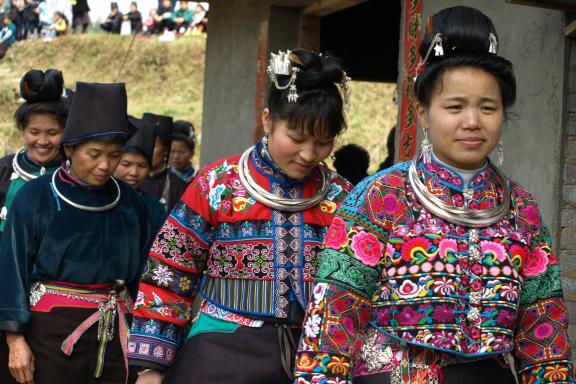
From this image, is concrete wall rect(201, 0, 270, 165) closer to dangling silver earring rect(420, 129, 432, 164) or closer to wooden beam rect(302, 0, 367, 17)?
wooden beam rect(302, 0, 367, 17)

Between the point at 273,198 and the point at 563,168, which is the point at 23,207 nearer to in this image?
the point at 273,198

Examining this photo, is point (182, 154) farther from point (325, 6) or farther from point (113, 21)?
point (113, 21)

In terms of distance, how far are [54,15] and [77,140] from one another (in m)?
32.7

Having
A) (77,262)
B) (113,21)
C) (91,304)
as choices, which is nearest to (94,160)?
(77,262)

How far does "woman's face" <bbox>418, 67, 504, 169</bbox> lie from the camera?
2.53 meters

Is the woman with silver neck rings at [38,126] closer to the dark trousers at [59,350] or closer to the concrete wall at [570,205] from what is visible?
the dark trousers at [59,350]

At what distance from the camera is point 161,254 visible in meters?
3.45

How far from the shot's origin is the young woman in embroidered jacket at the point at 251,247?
10.9 ft

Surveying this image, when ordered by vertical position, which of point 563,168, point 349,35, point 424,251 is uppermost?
point 349,35

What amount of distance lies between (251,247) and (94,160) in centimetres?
137

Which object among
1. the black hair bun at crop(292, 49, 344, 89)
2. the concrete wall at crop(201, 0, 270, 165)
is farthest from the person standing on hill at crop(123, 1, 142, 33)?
the black hair bun at crop(292, 49, 344, 89)

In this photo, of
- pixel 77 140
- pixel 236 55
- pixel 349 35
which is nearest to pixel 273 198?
pixel 77 140

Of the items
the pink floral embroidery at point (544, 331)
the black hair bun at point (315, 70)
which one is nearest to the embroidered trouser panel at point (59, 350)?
the black hair bun at point (315, 70)

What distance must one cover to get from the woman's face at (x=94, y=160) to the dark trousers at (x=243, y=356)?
4.55 ft
